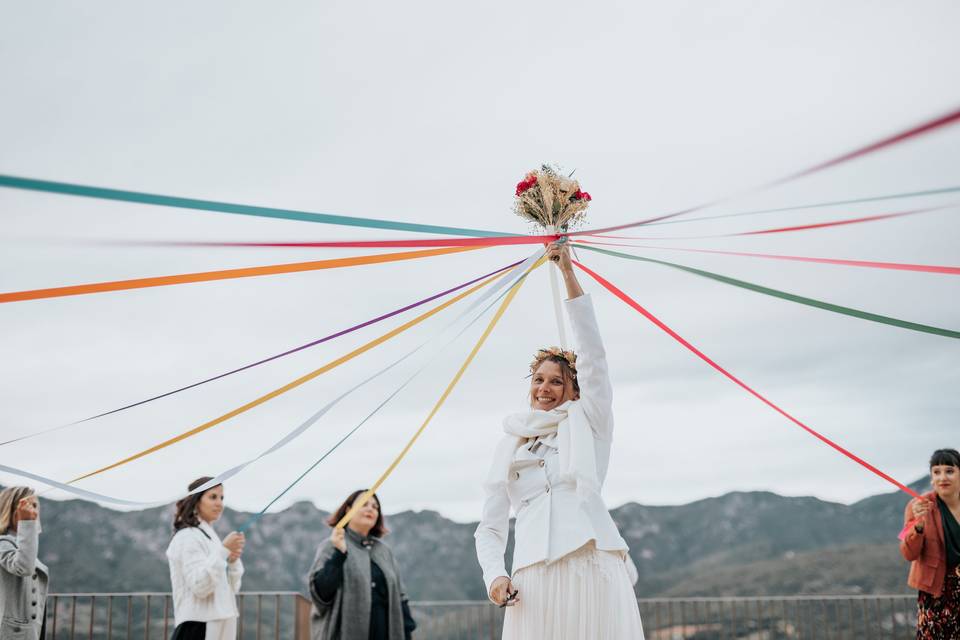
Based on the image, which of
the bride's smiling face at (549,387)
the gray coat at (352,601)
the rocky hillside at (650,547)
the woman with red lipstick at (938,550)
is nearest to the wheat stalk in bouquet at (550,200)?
the bride's smiling face at (549,387)

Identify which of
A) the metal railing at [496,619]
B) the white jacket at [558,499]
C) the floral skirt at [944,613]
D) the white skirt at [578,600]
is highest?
the white jacket at [558,499]

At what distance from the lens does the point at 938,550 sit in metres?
5.21

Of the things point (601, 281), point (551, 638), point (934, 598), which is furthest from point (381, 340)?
point (934, 598)

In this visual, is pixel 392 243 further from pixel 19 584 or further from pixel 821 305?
pixel 19 584

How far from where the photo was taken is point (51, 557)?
13297 mm

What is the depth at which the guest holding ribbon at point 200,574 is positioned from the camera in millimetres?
5719

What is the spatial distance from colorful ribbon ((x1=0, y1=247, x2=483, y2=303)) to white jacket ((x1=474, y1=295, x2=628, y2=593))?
27.9 inches

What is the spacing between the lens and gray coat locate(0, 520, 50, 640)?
5359mm

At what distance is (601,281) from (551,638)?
5.68ft

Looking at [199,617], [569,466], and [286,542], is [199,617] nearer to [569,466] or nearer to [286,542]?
[569,466]

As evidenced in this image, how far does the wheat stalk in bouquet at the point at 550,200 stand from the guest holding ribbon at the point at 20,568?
11.5 feet

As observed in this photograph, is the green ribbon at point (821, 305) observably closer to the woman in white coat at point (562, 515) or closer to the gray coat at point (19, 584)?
the woman in white coat at point (562, 515)

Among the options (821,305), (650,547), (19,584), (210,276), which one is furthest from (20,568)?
(650,547)

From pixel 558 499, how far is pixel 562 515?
74mm
